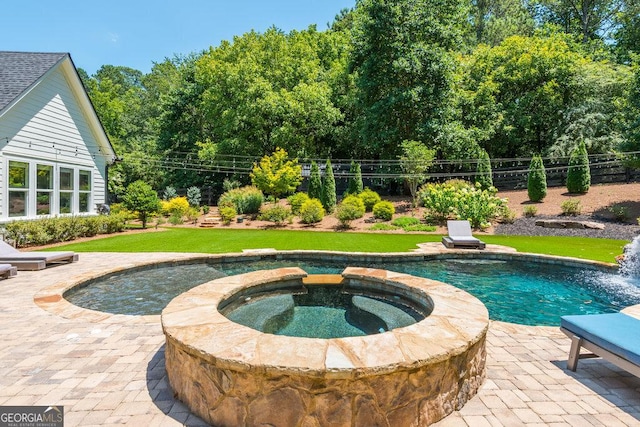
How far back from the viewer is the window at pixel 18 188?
9.94m

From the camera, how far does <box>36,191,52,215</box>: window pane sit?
1089cm

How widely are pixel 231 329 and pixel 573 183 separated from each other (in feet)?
68.9

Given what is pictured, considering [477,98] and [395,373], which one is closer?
[395,373]

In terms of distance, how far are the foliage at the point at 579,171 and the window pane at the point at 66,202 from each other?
919 inches

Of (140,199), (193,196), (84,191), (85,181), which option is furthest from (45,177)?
(193,196)

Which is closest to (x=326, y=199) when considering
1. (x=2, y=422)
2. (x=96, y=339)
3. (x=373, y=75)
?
(x=373, y=75)

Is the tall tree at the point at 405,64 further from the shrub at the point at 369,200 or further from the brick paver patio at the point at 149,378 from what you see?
the brick paver patio at the point at 149,378

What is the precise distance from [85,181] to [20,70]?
4.15 metres

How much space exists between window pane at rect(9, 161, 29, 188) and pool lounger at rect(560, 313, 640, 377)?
44.6ft

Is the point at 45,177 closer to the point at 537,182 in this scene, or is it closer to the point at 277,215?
the point at 277,215

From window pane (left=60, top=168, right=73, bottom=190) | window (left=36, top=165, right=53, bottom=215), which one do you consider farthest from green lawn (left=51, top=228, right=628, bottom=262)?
window pane (left=60, top=168, right=73, bottom=190)

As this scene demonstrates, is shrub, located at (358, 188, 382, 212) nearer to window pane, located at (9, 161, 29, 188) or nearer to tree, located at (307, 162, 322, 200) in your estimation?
tree, located at (307, 162, 322, 200)

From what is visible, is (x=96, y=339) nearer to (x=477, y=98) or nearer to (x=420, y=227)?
(x=420, y=227)

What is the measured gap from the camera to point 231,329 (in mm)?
2709
